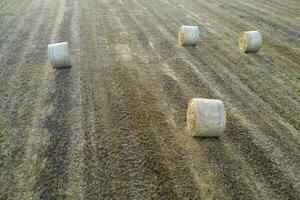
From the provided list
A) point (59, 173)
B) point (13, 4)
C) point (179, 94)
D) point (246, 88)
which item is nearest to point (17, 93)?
point (59, 173)

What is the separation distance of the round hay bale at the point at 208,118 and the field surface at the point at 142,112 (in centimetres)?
27

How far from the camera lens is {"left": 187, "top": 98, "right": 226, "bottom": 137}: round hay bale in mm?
7953

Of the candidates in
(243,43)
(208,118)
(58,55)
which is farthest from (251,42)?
(58,55)

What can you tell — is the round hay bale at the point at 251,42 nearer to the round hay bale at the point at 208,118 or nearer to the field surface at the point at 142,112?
the field surface at the point at 142,112

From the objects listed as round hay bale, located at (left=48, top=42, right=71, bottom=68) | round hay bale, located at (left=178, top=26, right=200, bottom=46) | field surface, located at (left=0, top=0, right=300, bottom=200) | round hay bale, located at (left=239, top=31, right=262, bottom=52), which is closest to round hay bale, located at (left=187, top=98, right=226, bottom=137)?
field surface, located at (left=0, top=0, right=300, bottom=200)

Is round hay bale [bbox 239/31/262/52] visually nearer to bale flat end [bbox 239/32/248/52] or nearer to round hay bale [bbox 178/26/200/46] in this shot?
bale flat end [bbox 239/32/248/52]

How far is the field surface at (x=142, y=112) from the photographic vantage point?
6887mm

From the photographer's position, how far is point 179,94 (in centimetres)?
1034

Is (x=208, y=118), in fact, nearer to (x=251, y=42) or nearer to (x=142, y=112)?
(x=142, y=112)

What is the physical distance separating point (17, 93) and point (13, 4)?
13.2 m

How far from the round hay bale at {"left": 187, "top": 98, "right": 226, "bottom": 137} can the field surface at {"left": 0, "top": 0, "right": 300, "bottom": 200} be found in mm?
268

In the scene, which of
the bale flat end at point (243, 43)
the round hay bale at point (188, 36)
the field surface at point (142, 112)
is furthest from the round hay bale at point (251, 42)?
the round hay bale at point (188, 36)

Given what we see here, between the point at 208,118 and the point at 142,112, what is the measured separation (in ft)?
7.01

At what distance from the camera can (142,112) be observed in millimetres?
9359
